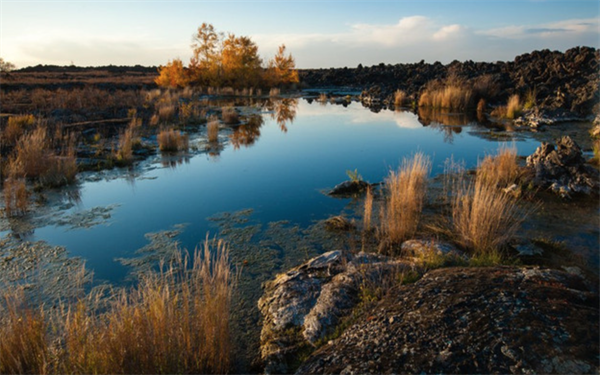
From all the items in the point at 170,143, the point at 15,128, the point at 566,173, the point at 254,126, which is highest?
the point at 15,128

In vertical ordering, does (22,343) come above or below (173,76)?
below

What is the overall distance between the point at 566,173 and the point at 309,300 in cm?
721

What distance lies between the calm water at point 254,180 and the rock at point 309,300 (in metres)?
2.29

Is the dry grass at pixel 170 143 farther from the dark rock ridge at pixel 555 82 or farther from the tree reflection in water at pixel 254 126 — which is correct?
the dark rock ridge at pixel 555 82

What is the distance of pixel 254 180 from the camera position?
9.77m

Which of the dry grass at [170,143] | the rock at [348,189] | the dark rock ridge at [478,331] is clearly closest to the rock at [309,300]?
the dark rock ridge at [478,331]

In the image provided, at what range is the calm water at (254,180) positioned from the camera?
6.33 meters

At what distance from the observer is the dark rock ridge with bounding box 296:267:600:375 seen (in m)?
2.09

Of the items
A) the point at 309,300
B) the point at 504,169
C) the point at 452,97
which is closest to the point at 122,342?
the point at 309,300

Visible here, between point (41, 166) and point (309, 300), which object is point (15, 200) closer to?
point (41, 166)

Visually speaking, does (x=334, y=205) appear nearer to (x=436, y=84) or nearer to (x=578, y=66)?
(x=436, y=84)

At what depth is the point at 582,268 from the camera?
466cm

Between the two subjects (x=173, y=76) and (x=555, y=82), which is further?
(x=173, y=76)

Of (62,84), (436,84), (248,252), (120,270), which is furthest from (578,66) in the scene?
(62,84)
